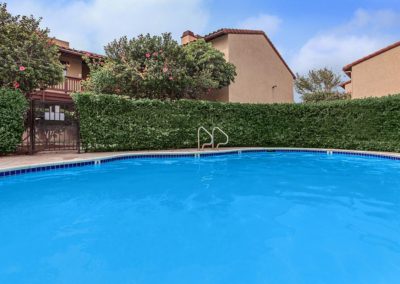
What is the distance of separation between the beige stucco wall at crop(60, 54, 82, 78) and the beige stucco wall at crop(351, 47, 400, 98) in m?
18.5

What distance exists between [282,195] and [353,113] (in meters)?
9.73

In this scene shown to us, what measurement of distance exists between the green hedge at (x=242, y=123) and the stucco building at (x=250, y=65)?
3952 millimetres

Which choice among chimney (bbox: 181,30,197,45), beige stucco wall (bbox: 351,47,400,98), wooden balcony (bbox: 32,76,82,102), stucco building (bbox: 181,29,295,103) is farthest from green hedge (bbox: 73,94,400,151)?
chimney (bbox: 181,30,197,45)

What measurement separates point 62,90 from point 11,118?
7.92 metres

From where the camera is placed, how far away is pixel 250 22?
20656 millimetres

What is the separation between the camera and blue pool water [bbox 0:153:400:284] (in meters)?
3.15

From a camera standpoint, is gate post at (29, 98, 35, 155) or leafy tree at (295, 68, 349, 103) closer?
gate post at (29, 98, 35, 155)

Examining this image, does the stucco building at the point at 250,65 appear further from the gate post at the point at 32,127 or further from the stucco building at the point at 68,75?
the gate post at the point at 32,127

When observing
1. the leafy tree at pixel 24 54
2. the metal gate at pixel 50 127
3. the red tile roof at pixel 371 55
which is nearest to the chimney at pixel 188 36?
the red tile roof at pixel 371 55

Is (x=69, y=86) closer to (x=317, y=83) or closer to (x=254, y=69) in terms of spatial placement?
(x=254, y=69)

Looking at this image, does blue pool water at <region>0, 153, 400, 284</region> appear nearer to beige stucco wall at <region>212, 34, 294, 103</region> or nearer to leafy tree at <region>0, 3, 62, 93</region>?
leafy tree at <region>0, 3, 62, 93</region>

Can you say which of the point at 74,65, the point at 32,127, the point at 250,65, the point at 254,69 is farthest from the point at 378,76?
the point at 74,65

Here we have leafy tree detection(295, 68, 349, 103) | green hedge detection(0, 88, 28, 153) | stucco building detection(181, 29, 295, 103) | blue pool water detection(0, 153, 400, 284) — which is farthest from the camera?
leafy tree detection(295, 68, 349, 103)

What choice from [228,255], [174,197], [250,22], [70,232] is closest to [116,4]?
[250,22]
